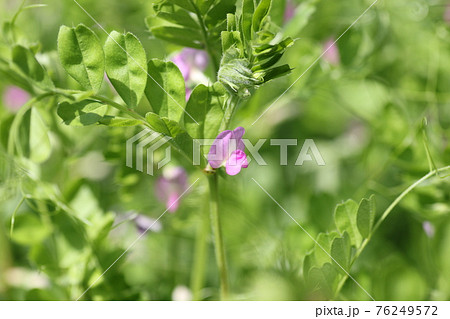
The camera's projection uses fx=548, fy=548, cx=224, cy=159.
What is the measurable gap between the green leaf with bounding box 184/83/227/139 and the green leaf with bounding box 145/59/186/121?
0.02 meters

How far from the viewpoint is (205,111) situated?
0.65 m

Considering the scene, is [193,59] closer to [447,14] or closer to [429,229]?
[429,229]

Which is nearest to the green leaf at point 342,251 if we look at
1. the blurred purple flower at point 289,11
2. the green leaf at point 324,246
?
the green leaf at point 324,246

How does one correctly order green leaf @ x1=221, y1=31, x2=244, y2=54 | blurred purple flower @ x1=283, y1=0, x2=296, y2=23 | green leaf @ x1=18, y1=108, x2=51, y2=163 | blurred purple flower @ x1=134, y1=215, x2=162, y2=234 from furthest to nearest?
blurred purple flower @ x1=283, y1=0, x2=296, y2=23 → blurred purple flower @ x1=134, y1=215, x2=162, y2=234 → green leaf @ x1=18, y1=108, x2=51, y2=163 → green leaf @ x1=221, y1=31, x2=244, y2=54

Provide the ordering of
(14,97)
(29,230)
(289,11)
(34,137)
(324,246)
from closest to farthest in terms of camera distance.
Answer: (324,246) < (34,137) < (29,230) < (289,11) < (14,97)

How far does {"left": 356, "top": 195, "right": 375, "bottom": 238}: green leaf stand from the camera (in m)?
0.68

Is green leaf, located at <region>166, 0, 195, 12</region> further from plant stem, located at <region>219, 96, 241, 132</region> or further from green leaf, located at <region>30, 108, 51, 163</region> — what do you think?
green leaf, located at <region>30, 108, 51, 163</region>

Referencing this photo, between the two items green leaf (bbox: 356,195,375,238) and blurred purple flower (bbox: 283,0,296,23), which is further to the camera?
blurred purple flower (bbox: 283,0,296,23)

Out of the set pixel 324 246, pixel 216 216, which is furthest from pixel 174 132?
pixel 324 246

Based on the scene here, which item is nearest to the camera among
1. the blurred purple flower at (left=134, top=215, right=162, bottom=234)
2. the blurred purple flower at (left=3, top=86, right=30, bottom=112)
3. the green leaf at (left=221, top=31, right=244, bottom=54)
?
the green leaf at (left=221, top=31, right=244, bottom=54)

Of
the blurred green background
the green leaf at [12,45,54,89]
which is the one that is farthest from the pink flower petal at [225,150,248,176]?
the green leaf at [12,45,54,89]

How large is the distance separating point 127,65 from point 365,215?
1.15ft

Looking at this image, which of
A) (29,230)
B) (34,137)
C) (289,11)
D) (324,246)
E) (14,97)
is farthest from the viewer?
(14,97)

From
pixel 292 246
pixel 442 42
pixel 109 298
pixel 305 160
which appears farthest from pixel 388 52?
pixel 109 298
